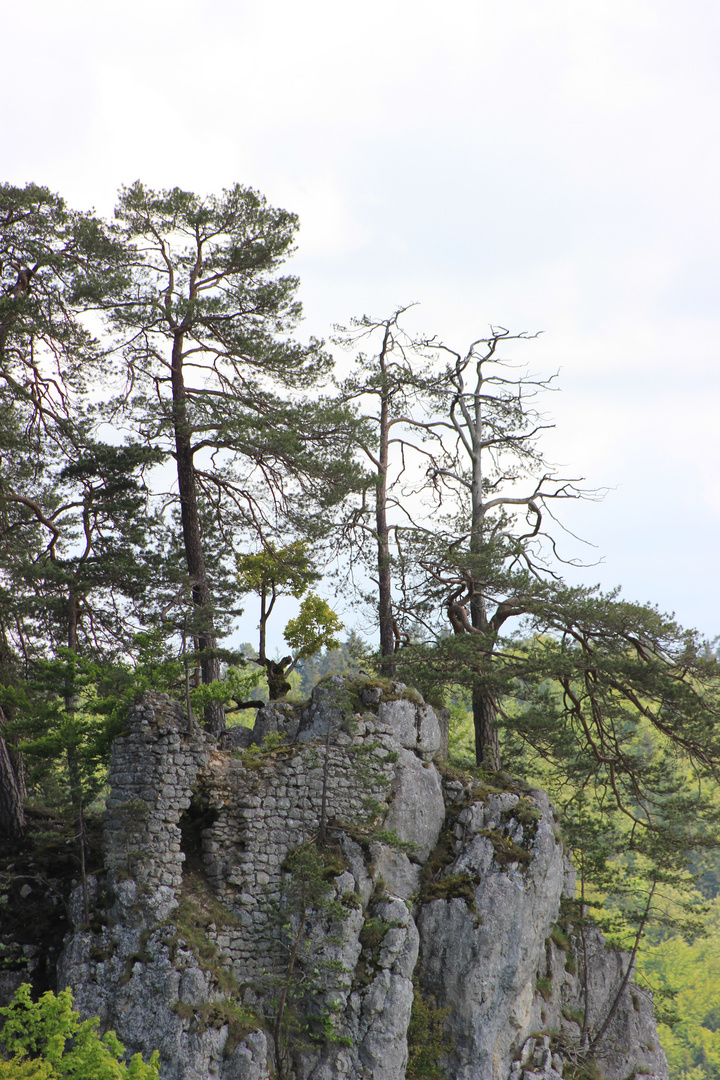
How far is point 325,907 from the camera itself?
11.4 meters

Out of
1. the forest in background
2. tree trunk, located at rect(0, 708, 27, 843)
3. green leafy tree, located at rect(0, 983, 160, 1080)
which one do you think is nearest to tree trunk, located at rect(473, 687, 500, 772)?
→ the forest in background

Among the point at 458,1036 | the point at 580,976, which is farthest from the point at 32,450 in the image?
the point at 580,976

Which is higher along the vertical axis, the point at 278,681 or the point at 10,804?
the point at 278,681

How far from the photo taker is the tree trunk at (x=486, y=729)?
1623cm

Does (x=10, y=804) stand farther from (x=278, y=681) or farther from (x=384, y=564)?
(x=384, y=564)

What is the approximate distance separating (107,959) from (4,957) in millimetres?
1580

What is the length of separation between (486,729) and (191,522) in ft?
22.9

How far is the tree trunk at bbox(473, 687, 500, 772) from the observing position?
16.2 metres

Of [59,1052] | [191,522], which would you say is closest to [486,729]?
[191,522]

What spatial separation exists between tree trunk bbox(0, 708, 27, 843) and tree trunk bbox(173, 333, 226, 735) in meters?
3.26

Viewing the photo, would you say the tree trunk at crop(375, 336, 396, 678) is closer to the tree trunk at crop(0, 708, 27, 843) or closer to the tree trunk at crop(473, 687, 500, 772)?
the tree trunk at crop(473, 687, 500, 772)

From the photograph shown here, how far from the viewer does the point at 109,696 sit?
11.7 metres

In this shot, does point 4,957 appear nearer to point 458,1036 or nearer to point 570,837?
point 458,1036

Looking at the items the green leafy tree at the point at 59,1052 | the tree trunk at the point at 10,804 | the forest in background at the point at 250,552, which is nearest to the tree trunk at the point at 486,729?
the forest in background at the point at 250,552
